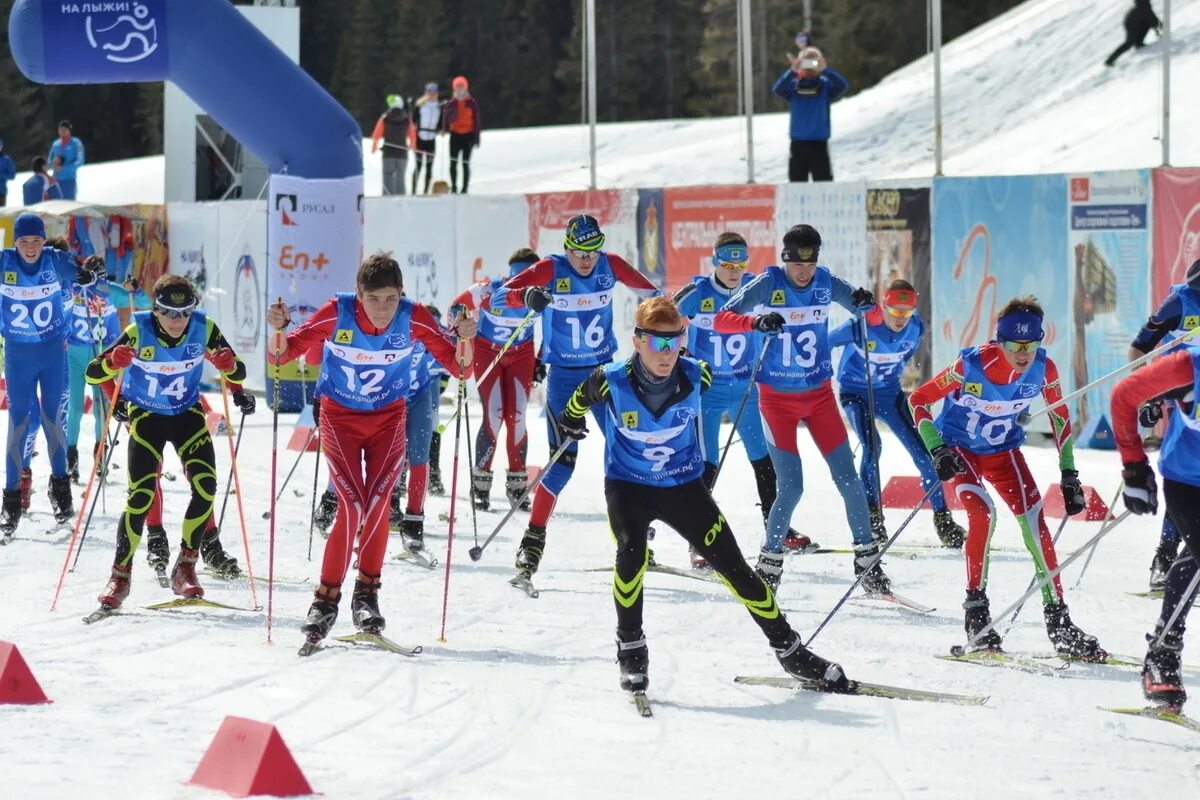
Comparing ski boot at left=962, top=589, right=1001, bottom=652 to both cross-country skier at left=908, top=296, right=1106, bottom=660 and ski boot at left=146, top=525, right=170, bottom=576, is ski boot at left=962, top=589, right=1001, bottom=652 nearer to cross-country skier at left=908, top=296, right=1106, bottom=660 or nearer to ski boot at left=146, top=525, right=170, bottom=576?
cross-country skier at left=908, top=296, right=1106, bottom=660

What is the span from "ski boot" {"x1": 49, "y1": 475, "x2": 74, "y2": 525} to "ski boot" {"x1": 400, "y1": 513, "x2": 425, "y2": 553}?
2.52 m

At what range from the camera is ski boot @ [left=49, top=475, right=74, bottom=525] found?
1170 cm

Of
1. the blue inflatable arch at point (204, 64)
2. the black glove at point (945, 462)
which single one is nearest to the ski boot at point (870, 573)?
the black glove at point (945, 462)

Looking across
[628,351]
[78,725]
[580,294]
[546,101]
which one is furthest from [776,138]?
[546,101]

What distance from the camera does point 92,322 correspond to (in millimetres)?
13273

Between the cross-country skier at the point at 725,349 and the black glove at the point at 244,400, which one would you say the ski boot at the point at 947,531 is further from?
the black glove at the point at 244,400

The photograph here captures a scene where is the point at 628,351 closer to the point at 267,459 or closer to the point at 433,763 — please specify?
the point at 267,459

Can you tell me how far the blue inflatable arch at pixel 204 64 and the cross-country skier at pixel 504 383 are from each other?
222 inches

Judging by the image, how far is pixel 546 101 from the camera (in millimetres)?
50594

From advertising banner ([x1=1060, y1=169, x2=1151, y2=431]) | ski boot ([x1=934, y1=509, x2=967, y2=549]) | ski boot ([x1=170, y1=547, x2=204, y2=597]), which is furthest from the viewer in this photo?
advertising banner ([x1=1060, y1=169, x2=1151, y2=431])

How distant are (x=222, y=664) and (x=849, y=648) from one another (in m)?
2.69

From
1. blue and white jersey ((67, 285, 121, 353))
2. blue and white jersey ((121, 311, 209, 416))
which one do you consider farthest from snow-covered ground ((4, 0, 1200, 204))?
blue and white jersey ((121, 311, 209, 416))

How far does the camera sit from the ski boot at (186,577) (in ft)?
29.9

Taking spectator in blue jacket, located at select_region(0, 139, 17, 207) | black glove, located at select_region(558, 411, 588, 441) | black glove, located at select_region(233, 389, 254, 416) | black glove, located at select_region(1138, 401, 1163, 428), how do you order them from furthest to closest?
spectator in blue jacket, located at select_region(0, 139, 17, 207) < black glove, located at select_region(233, 389, 254, 416) < black glove, located at select_region(558, 411, 588, 441) < black glove, located at select_region(1138, 401, 1163, 428)
